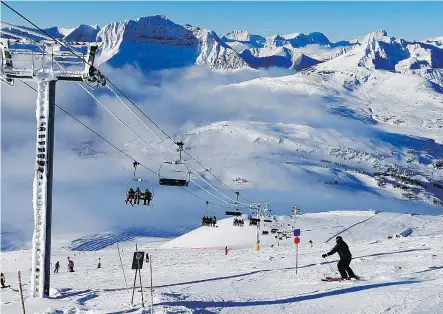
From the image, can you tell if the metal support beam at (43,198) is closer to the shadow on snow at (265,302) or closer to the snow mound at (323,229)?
the shadow on snow at (265,302)

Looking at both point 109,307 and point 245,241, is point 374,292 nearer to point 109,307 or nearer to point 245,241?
point 109,307

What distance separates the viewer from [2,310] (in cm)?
1437

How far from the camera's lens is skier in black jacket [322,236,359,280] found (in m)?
17.8

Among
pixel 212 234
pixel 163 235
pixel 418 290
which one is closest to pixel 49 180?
pixel 418 290

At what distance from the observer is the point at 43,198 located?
1542cm

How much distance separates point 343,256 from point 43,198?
9.87m

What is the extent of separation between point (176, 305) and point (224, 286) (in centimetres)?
473

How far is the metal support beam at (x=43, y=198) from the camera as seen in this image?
15.3 meters

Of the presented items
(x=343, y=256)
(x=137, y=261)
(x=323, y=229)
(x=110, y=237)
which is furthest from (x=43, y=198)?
(x=110, y=237)

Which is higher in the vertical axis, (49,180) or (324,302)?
(49,180)

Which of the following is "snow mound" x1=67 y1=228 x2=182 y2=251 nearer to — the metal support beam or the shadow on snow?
the metal support beam

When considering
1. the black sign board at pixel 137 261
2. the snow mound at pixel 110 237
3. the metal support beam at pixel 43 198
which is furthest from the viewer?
the snow mound at pixel 110 237

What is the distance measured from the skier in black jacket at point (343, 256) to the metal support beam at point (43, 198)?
8940 mm

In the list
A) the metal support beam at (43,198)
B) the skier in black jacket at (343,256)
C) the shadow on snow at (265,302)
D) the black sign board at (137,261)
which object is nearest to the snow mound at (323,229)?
the skier in black jacket at (343,256)
